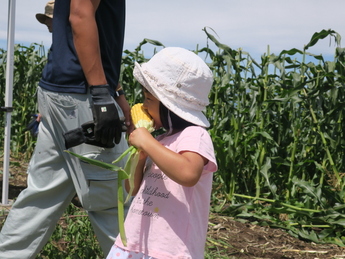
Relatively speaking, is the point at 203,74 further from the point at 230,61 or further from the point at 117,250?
the point at 230,61

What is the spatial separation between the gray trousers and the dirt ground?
59.9 inches

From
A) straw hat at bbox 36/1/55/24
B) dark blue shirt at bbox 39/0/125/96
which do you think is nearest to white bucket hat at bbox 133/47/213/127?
dark blue shirt at bbox 39/0/125/96

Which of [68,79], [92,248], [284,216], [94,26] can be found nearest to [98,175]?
[68,79]

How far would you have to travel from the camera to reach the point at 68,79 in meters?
2.53

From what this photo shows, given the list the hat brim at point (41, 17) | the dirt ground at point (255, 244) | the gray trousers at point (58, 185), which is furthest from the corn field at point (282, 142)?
the gray trousers at point (58, 185)

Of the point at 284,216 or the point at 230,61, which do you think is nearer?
the point at 284,216

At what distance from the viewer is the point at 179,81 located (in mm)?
2012

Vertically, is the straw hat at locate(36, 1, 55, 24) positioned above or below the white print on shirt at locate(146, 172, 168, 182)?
above

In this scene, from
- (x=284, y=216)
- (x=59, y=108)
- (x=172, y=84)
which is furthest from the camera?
(x=284, y=216)

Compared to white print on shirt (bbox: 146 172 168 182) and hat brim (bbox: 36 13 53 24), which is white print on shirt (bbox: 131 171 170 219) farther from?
hat brim (bbox: 36 13 53 24)

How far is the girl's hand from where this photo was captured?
192cm

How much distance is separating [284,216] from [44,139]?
2864 mm

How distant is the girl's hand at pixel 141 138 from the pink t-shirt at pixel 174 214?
0.12 metres

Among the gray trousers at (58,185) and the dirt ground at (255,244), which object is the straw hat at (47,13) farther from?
Answer: the gray trousers at (58,185)
